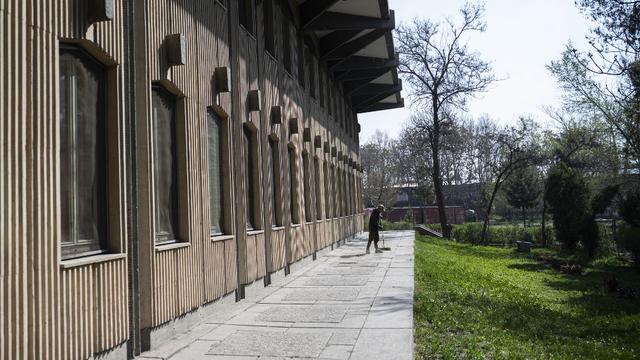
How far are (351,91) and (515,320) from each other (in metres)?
22.0

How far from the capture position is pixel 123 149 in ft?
19.4

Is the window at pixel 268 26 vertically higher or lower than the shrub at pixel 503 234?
higher

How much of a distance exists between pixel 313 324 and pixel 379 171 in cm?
6171

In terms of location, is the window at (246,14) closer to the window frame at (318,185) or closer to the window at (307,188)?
the window at (307,188)

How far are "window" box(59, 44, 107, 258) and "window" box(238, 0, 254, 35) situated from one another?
6.02 metres

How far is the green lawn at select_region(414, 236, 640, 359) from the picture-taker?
6586 millimetres

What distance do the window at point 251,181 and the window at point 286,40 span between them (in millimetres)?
4561

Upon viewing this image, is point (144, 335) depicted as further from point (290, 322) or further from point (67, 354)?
point (290, 322)

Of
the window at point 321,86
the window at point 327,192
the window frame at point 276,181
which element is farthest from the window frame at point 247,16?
the window at point 327,192

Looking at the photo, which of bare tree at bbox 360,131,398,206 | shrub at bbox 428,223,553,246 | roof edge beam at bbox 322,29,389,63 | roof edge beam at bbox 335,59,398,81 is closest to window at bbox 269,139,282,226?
roof edge beam at bbox 322,29,389,63

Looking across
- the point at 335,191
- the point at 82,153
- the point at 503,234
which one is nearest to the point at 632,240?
the point at 335,191

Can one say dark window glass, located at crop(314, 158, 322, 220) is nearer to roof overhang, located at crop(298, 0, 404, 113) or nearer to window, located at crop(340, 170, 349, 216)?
roof overhang, located at crop(298, 0, 404, 113)

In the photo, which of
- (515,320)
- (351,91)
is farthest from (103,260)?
(351,91)

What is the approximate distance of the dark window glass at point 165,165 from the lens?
6.99m
